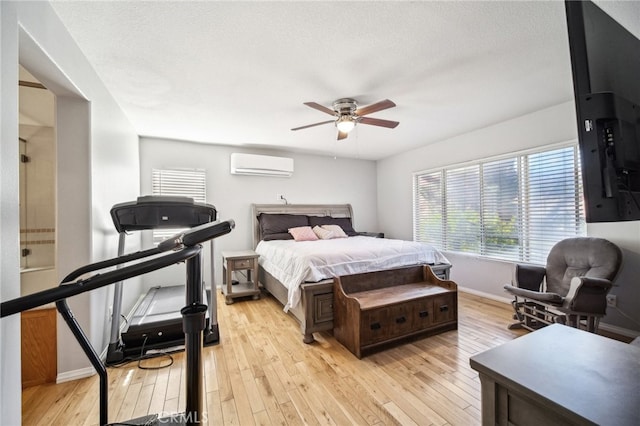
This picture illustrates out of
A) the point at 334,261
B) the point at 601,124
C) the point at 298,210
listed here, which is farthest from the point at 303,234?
the point at 601,124

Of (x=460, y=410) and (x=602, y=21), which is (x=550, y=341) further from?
(x=460, y=410)

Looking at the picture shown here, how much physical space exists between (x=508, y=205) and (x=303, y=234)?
2.85 metres

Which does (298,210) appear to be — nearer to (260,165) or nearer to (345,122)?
(260,165)

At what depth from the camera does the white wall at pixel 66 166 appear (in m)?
1.04

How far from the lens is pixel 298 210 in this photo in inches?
188

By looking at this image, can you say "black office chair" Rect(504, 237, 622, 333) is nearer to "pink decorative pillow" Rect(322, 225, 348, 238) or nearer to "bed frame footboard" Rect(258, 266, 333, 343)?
"bed frame footboard" Rect(258, 266, 333, 343)

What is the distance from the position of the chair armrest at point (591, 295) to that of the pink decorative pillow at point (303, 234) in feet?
9.60

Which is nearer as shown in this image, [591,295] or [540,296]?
[591,295]

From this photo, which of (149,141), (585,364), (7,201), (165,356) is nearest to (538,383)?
(585,364)

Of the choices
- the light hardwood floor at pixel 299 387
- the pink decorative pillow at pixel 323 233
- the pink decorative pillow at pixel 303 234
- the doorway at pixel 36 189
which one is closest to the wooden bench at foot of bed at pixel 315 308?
the light hardwood floor at pixel 299 387

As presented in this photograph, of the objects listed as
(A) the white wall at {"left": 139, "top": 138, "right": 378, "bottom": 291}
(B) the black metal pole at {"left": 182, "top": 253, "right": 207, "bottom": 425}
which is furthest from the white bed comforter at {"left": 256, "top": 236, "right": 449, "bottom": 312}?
(B) the black metal pole at {"left": 182, "top": 253, "right": 207, "bottom": 425}

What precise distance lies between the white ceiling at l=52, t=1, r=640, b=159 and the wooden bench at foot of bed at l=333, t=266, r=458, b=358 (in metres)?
1.89

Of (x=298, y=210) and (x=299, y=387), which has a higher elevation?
(x=298, y=210)

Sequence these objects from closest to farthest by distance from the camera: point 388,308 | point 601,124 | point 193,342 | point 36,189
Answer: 1. point 601,124
2. point 193,342
3. point 388,308
4. point 36,189
